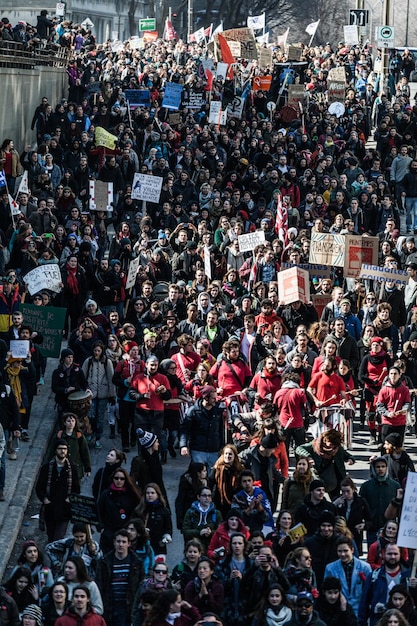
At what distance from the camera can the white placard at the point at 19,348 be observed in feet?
56.5

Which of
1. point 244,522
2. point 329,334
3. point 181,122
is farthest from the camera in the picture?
point 181,122

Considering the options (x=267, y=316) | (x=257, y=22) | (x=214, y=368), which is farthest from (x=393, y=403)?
(x=257, y=22)

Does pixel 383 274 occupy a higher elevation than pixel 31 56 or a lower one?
lower

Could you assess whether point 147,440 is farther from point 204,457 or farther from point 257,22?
point 257,22

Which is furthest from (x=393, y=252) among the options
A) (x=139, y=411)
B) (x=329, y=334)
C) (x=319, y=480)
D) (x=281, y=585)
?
(x=281, y=585)

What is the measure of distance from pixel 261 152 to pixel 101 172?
147 inches

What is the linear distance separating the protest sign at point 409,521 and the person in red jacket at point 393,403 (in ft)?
14.5

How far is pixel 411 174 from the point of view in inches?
1120

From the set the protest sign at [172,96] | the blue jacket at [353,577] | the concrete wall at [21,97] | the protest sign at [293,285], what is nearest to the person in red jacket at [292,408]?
the protest sign at [293,285]

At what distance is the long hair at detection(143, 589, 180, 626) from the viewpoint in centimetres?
1106

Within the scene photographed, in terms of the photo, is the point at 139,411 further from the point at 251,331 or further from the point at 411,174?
the point at 411,174

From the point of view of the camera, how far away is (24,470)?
16.7 meters

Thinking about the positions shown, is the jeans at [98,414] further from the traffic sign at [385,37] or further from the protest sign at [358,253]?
the traffic sign at [385,37]

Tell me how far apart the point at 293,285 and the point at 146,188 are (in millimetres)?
6349
